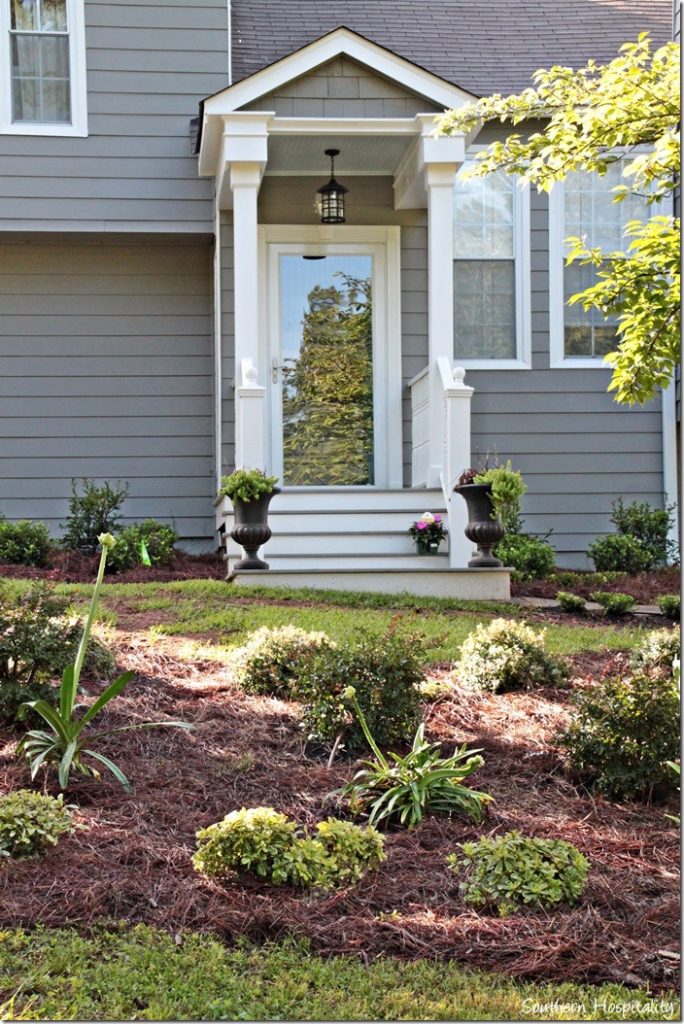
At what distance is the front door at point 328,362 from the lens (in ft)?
35.7

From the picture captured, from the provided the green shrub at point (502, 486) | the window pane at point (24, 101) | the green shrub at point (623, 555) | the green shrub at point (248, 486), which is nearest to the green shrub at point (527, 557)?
the green shrub at point (623, 555)

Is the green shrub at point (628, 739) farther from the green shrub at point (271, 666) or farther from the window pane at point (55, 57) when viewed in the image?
the window pane at point (55, 57)

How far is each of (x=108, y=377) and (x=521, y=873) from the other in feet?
27.4

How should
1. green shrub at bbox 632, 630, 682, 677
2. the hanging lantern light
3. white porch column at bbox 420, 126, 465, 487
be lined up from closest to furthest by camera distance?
green shrub at bbox 632, 630, 682, 677 < white porch column at bbox 420, 126, 465, 487 < the hanging lantern light

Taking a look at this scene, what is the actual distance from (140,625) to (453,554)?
296cm

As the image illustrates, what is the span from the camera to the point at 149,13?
10.9m

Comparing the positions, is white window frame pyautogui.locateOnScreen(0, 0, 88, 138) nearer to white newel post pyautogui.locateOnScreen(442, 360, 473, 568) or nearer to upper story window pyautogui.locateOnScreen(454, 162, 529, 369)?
upper story window pyautogui.locateOnScreen(454, 162, 529, 369)

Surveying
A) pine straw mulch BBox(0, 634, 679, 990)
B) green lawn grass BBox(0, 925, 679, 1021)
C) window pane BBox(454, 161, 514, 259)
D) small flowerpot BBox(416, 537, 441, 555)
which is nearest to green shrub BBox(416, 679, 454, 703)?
pine straw mulch BBox(0, 634, 679, 990)

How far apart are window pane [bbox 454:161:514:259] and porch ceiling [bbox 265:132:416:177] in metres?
0.87

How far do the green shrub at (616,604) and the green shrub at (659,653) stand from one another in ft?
6.19

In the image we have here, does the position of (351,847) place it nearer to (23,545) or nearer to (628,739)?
(628,739)

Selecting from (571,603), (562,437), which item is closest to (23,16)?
(562,437)

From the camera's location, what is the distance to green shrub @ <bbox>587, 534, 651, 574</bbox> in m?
10.4

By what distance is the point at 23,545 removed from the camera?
9.87 m
